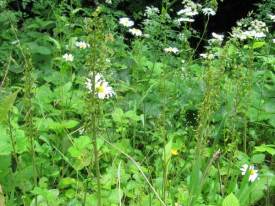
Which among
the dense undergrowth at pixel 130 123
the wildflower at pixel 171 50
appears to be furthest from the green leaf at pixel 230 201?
the wildflower at pixel 171 50

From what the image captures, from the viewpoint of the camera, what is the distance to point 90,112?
1.24 meters

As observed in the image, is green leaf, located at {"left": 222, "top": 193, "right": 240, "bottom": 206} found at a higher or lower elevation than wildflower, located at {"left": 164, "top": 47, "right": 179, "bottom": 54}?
higher

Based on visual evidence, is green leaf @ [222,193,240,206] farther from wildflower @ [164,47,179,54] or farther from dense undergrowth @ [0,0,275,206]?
wildflower @ [164,47,179,54]

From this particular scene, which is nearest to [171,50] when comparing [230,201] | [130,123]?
[130,123]

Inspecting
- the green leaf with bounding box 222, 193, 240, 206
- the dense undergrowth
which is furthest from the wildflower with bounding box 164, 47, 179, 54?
the green leaf with bounding box 222, 193, 240, 206

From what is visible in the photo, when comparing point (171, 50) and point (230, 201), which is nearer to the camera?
point (230, 201)

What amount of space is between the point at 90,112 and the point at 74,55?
85.4 inches

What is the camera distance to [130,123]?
2.60 metres

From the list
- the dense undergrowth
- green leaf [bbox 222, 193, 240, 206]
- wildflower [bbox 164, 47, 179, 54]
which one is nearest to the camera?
the dense undergrowth

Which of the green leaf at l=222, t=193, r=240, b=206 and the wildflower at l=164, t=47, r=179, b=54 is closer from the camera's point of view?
the green leaf at l=222, t=193, r=240, b=206

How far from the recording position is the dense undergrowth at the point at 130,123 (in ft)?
4.89

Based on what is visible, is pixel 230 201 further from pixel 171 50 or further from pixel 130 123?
pixel 171 50

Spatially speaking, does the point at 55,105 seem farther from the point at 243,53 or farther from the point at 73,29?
the point at 73,29

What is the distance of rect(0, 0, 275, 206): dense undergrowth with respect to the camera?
1491mm
